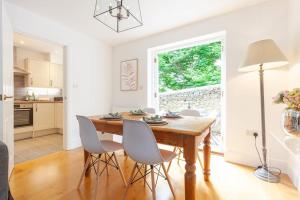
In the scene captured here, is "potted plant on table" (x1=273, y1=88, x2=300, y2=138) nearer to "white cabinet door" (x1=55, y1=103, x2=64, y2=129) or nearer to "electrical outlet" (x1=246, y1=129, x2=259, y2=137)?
"electrical outlet" (x1=246, y1=129, x2=259, y2=137)

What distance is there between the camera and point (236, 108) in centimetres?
249

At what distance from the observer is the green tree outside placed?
293cm

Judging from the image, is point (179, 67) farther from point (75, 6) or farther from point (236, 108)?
point (75, 6)

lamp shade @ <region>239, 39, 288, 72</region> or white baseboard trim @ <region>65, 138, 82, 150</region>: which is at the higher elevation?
lamp shade @ <region>239, 39, 288, 72</region>

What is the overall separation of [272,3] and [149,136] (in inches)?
96.7

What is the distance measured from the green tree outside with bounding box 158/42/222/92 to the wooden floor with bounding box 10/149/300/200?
1.52 metres

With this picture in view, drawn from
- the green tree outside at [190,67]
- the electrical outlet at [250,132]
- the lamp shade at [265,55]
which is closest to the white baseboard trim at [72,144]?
the green tree outside at [190,67]

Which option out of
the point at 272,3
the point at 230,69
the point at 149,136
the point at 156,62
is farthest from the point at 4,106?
the point at 272,3

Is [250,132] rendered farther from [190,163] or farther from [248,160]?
[190,163]

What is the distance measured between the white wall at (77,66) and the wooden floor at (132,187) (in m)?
1.02

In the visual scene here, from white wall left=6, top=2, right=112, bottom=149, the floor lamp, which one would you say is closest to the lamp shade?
the floor lamp

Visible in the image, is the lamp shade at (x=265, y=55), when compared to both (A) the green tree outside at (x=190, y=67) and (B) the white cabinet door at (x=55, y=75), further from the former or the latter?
(B) the white cabinet door at (x=55, y=75)

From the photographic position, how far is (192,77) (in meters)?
3.20

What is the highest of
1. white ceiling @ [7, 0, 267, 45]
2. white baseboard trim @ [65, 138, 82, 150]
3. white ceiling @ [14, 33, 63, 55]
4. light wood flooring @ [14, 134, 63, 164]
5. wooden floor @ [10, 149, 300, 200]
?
white ceiling @ [14, 33, 63, 55]
